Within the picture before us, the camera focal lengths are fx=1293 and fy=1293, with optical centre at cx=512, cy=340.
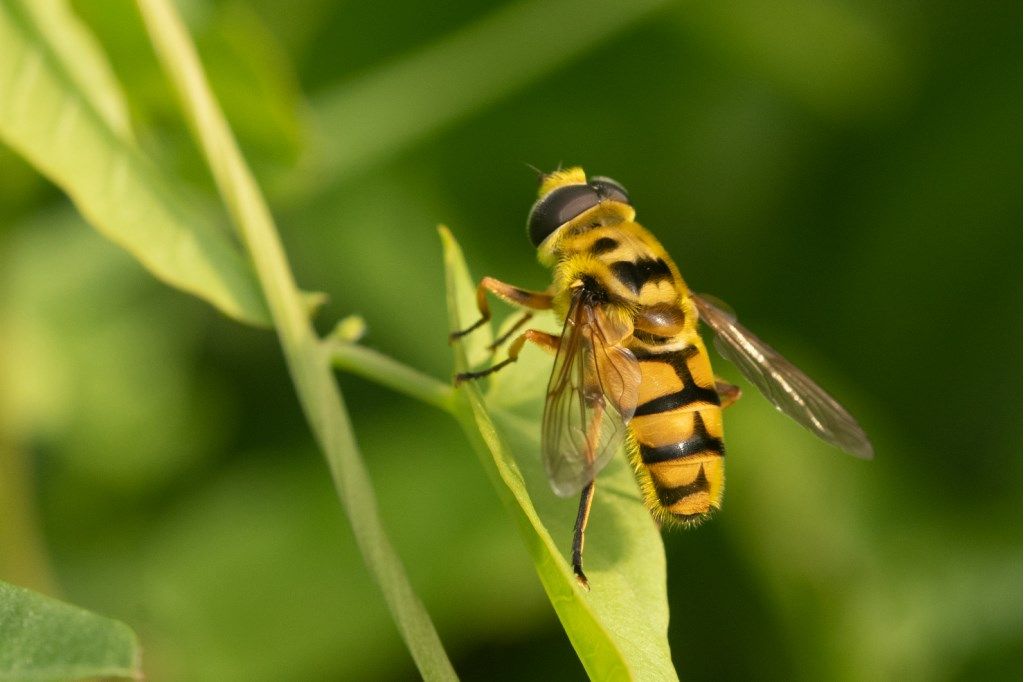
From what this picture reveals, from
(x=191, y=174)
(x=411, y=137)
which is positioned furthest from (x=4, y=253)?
(x=411, y=137)

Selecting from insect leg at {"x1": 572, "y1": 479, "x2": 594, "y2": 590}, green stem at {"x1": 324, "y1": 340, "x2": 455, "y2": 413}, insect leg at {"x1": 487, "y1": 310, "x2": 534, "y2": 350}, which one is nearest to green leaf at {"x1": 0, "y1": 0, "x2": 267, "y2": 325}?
green stem at {"x1": 324, "y1": 340, "x2": 455, "y2": 413}

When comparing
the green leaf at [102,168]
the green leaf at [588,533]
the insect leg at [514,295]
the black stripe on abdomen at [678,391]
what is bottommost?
the green leaf at [588,533]

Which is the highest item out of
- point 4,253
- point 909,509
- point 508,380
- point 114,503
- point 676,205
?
point 4,253

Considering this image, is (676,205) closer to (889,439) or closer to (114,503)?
(889,439)

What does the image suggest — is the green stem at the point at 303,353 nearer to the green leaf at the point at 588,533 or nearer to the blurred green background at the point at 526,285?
the green leaf at the point at 588,533

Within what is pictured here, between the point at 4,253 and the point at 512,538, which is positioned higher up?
the point at 4,253

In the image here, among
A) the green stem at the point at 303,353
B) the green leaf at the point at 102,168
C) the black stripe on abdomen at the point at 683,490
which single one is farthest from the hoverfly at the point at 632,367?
the green leaf at the point at 102,168
